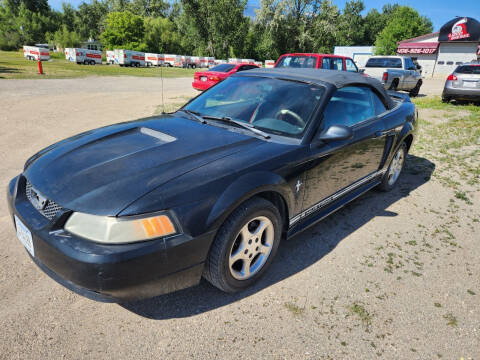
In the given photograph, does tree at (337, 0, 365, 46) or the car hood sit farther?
tree at (337, 0, 365, 46)

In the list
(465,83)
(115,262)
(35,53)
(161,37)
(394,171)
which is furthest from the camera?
(161,37)

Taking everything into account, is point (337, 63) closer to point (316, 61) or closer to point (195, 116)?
point (316, 61)

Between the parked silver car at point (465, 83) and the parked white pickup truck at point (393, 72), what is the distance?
2004mm

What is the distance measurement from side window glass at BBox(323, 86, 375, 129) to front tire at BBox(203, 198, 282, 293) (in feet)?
3.31

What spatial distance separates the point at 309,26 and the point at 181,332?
5226cm

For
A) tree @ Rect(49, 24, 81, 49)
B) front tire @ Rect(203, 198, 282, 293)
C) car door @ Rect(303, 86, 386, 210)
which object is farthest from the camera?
tree @ Rect(49, 24, 81, 49)

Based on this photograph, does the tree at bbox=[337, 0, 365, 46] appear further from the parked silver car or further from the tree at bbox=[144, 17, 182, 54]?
the parked silver car

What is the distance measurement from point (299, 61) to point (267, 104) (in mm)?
9661

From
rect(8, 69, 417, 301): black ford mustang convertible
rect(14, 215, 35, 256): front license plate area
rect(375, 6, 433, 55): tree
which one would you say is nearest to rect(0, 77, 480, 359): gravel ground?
rect(8, 69, 417, 301): black ford mustang convertible

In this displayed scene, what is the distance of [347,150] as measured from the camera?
117 inches

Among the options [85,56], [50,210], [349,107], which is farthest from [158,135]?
[85,56]

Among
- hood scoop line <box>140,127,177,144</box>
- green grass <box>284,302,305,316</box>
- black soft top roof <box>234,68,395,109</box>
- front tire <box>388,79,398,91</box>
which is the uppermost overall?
black soft top roof <box>234,68,395,109</box>

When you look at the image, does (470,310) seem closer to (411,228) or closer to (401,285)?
(401,285)

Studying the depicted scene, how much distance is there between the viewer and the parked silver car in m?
10.8
